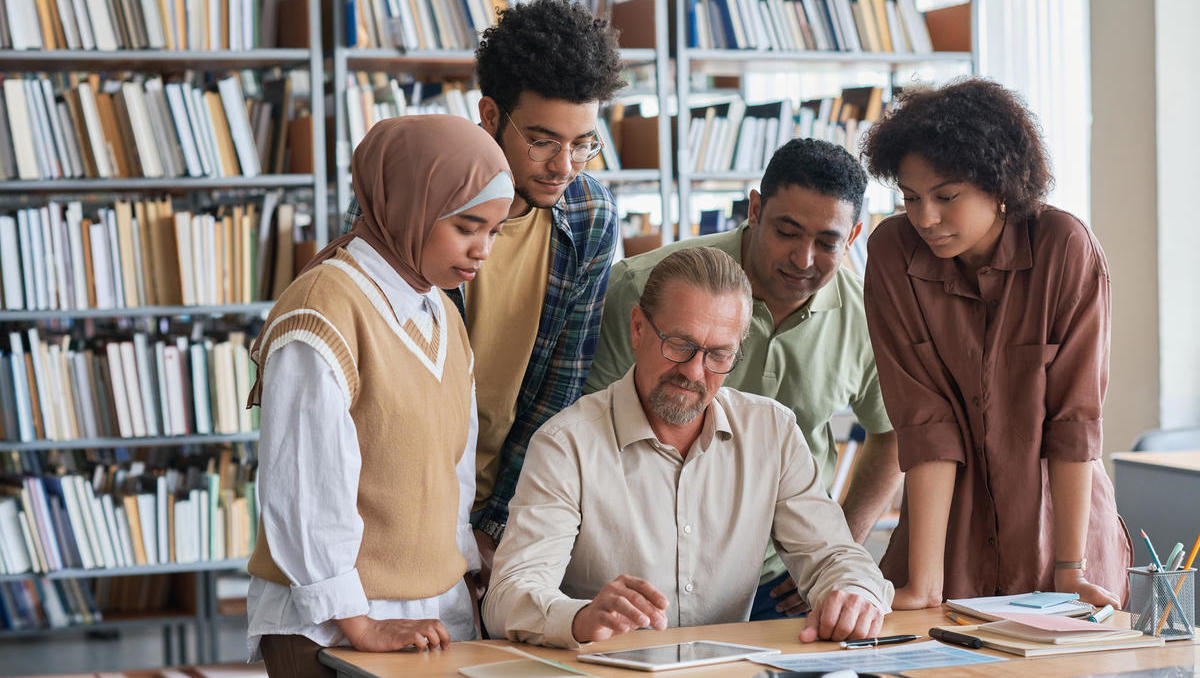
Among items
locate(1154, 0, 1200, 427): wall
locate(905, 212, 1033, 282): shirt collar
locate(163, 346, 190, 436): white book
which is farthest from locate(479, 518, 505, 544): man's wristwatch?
locate(1154, 0, 1200, 427): wall

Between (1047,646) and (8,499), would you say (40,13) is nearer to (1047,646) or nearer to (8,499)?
(8,499)

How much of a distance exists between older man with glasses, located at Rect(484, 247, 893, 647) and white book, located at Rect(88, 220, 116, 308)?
2.59 metres

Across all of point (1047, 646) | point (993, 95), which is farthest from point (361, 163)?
point (1047, 646)

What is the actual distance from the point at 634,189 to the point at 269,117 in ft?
4.32

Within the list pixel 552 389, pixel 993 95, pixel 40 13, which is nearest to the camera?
pixel 993 95

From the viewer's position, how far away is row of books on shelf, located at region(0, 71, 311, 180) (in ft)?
13.6

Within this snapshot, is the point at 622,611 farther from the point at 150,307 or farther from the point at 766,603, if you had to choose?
the point at 150,307

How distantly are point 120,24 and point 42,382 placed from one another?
1.20 metres

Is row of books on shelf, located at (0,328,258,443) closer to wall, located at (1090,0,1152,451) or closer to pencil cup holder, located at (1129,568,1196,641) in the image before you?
pencil cup holder, located at (1129,568,1196,641)

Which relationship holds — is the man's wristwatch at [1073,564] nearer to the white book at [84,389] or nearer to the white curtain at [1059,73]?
the white book at [84,389]

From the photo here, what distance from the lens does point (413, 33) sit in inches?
171

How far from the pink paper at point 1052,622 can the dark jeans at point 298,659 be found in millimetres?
1000

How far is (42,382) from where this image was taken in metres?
4.17

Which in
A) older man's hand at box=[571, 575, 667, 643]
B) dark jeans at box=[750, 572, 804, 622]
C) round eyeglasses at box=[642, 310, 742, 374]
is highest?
round eyeglasses at box=[642, 310, 742, 374]
